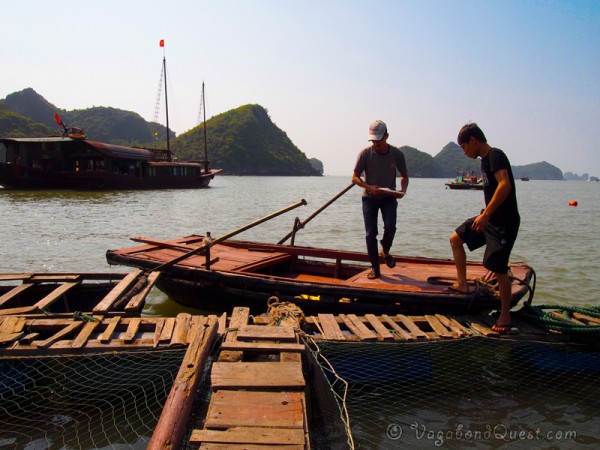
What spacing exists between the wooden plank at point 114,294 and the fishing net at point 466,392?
2540mm

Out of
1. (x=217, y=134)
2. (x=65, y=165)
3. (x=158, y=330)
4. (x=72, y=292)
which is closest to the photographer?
(x=158, y=330)

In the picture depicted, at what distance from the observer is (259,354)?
3.95 meters

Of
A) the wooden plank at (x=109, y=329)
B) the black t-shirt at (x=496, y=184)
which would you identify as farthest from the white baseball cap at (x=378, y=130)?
the wooden plank at (x=109, y=329)

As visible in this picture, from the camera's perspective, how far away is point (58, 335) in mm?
4535

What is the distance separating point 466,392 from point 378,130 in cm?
337

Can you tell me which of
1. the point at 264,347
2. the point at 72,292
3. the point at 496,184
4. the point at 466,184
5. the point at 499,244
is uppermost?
the point at 496,184

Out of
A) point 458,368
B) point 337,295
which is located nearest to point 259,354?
point 337,295

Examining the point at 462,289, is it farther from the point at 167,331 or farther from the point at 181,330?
the point at 167,331

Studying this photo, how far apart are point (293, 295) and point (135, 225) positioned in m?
15.4

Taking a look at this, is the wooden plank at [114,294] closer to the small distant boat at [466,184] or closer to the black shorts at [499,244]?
the black shorts at [499,244]

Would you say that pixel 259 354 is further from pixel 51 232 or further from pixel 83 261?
pixel 51 232

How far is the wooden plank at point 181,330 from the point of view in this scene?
172 inches

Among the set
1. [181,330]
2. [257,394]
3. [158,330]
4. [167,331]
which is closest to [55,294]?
[158,330]

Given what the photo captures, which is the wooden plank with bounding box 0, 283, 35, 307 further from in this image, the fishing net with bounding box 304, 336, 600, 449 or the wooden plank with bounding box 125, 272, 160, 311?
the fishing net with bounding box 304, 336, 600, 449
